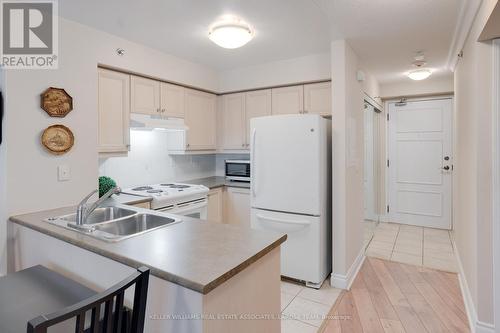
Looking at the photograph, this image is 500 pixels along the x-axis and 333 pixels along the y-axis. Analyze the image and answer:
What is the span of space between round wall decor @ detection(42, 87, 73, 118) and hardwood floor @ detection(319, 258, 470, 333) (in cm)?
256

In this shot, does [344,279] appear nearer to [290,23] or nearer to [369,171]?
[369,171]

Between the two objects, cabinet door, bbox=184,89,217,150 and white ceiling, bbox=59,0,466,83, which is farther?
cabinet door, bbox=184,89,217,150

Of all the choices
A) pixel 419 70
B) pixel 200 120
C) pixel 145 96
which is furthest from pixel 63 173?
pixel 419 70

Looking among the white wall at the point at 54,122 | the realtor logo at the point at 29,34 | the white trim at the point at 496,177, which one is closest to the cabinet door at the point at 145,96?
the white wall at the point at 54,122

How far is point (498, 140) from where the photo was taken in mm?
1854

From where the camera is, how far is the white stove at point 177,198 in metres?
2.83

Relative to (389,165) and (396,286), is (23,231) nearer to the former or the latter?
(396,286)

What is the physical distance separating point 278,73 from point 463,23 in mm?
1855

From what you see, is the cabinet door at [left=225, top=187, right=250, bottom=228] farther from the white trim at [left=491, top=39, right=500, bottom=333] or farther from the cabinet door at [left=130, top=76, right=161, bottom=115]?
the white trim at [left=491, top=39, right=500, bottom=333]

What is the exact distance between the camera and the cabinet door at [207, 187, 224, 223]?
3566 mm

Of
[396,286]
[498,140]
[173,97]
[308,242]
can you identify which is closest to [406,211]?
[396,286]

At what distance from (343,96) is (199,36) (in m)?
1.48

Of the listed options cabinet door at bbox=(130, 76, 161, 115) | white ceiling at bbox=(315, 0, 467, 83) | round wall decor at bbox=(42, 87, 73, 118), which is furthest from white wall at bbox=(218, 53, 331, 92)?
round wall decor at bbox=(42, 87, 73, 118)

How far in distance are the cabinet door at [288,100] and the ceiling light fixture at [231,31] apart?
1.24 metres
